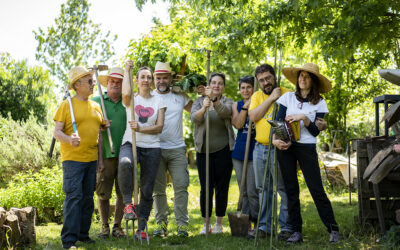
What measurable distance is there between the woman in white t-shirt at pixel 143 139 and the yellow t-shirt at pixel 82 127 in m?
0.36

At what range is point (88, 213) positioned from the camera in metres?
4.88

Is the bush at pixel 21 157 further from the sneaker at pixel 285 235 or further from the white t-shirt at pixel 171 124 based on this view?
the sneaker at pixel 285 235

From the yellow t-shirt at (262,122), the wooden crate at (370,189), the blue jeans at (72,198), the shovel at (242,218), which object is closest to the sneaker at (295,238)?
the shovel at (242,218)

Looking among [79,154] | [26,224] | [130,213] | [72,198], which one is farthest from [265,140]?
[26,224]

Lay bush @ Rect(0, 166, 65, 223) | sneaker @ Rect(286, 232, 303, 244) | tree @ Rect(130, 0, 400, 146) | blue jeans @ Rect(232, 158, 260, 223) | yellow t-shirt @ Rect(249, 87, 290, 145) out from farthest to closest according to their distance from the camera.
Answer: bush @ Rect(0, 166, 65, 223)
tree @ Rect(130, 0, 400, 146)
blue jeans @ Rect(232, 158, 260, 223)
yellow t-shirt @ Rect(249, 87, 290, 145)
sneaker @ Rect(286, 232, 303, 244)

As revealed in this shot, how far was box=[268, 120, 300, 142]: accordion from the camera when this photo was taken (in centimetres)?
439

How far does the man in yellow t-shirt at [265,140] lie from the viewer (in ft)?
15.7

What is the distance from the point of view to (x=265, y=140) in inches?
189

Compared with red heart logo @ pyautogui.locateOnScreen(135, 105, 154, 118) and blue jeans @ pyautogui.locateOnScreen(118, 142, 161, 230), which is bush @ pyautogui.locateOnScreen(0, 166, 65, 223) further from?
red heart logo @ pyautogui.locateOnScreen(135, 105, 154, 118)

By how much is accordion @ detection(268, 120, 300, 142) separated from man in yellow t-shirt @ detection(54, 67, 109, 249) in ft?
6.21

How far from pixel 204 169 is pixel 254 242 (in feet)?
3.86

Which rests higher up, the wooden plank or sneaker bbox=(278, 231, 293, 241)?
the wooden plank

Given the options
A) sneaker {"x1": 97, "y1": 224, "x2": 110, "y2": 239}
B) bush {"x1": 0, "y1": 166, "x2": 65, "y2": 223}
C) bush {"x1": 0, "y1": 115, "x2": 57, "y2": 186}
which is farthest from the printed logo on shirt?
bush {"x1": 0, "y1": 115, "x2": 57, "y2": 186}

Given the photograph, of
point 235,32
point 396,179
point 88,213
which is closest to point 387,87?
point 235,32
